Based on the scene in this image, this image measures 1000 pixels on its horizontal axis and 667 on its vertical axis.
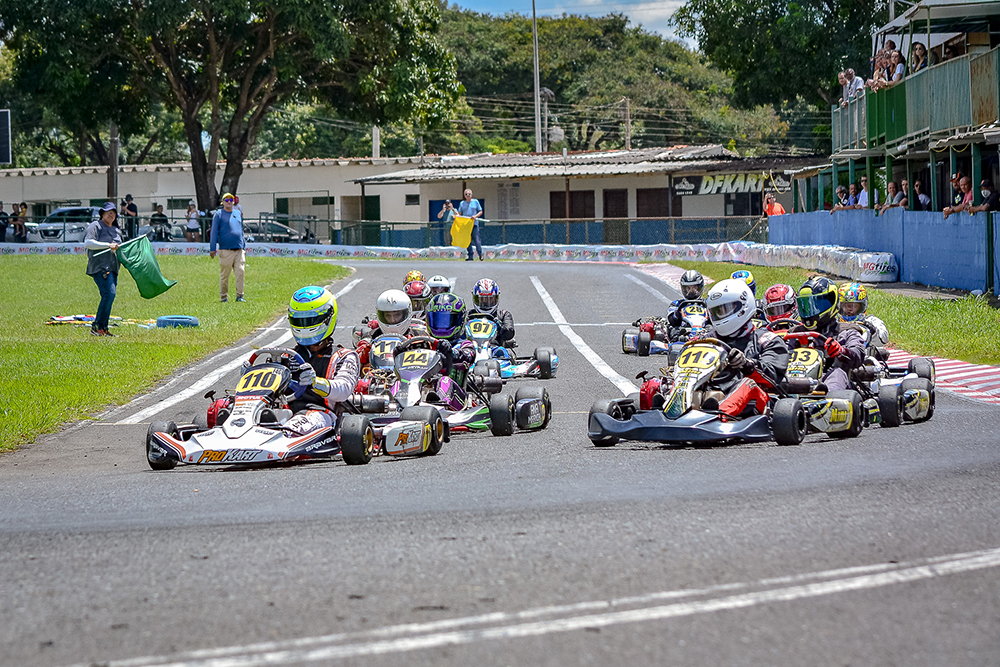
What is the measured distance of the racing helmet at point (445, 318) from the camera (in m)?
9.84

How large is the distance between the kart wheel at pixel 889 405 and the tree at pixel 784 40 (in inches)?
1243

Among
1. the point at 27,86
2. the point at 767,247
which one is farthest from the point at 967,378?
the point at 27,86

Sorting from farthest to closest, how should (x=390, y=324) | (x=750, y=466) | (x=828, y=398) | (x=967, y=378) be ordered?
(x=967, y=378)
(x=390, y=324)
(x=828, y=398)
(x=750, y=466)

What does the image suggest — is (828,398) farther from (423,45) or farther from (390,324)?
(423,45)

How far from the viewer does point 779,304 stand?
10352 mm

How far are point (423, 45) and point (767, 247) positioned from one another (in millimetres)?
16743

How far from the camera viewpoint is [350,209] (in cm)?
5153

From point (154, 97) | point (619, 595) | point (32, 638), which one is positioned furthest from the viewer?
point (154, 97)

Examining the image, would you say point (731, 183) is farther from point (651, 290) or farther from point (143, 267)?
point (143, 267)

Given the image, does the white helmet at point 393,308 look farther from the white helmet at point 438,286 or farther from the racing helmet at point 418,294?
the white helmet at point 438,286

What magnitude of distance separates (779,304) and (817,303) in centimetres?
100

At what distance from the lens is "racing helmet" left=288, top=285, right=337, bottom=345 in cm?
829

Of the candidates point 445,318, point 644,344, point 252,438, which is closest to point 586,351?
point 644,344

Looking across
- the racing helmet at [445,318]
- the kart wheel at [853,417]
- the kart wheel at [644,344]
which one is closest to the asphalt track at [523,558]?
the kart wheel at [853,417]
